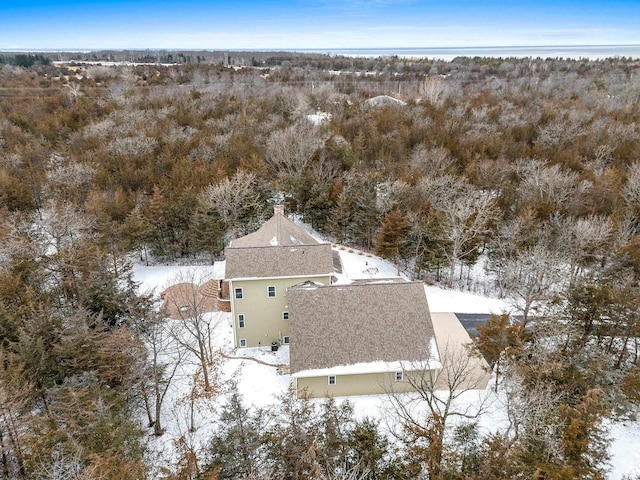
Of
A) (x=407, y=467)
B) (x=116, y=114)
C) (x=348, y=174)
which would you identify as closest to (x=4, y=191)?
(x=116, y=114)

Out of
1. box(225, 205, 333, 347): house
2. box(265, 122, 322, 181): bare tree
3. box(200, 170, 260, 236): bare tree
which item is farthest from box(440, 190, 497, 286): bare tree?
box(265, 122, 322, 181): bare tree

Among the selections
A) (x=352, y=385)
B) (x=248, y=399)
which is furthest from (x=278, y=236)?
(x=352, y=385)

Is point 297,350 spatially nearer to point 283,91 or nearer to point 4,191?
point 4,191

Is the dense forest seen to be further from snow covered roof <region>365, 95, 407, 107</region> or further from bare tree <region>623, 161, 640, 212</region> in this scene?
snow covered roof <region>365, 95, 407, 107</region>

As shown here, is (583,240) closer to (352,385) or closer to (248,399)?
(352,385)

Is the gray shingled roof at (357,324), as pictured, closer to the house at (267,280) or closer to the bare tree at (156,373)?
the house at (267,280)

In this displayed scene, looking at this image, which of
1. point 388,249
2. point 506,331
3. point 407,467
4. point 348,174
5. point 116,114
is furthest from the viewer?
point 116,114
